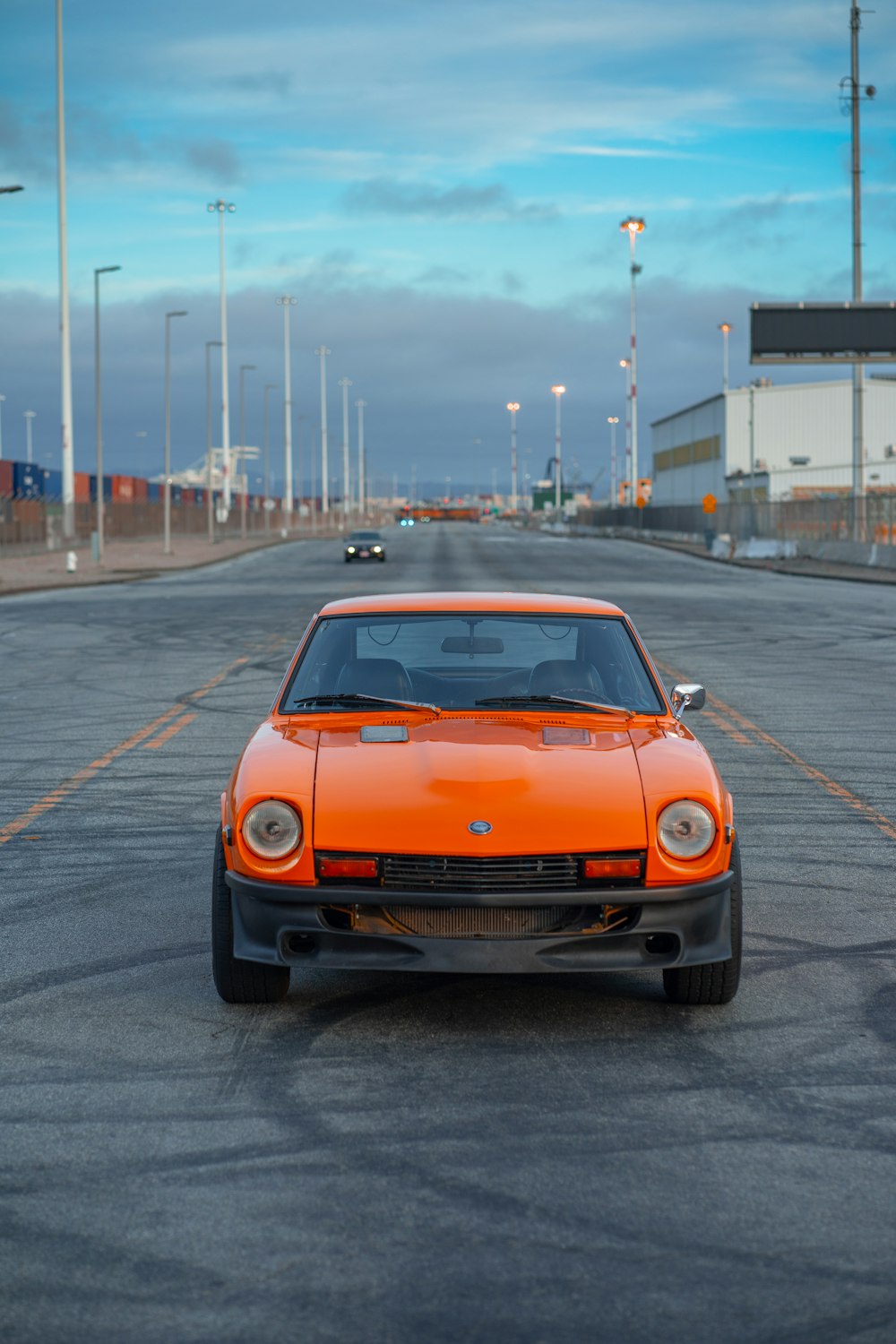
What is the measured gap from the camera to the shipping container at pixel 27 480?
7825cm

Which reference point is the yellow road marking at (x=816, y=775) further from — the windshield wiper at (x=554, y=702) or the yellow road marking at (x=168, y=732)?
the yellow road marking at (x=168, y=732)

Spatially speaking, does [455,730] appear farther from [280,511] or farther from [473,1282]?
[280,511]

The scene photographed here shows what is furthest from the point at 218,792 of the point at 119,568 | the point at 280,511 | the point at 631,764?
the point at 280,511

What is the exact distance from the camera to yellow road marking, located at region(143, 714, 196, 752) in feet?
40.7

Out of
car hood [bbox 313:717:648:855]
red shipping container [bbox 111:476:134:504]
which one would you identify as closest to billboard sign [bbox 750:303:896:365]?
car hood [bbox 313:717:648:855]

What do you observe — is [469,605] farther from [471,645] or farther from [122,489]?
[122,489]

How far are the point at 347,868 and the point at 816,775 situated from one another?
6.22m

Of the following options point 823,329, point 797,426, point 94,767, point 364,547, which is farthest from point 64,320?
point 797,426

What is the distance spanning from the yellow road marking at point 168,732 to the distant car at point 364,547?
40191 mm

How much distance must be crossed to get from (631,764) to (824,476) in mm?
92744

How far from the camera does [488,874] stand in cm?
522

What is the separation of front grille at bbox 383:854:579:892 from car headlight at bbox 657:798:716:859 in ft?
1.14

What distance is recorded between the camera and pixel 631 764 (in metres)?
5.71

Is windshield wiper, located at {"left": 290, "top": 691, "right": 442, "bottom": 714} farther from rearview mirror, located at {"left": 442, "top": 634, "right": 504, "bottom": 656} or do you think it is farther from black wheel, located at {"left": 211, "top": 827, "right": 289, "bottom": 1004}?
black wheel, located at {"left": 211, "top": 827, "right": 289, "bottom": 1004}
